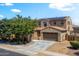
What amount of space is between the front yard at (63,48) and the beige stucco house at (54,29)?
7.1 inches

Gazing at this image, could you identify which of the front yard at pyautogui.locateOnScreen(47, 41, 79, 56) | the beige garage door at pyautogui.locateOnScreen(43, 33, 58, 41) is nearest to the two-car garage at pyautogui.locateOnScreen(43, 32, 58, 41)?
the beige garage door at pyautogui.locateOnScreen(43, 33, 58, 41)

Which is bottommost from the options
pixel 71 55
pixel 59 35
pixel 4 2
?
pixel 71 55

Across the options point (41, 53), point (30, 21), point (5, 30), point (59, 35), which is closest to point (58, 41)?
point (59, 35)

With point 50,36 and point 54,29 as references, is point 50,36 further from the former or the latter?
point 54,29

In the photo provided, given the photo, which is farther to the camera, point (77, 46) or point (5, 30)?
point (5, 30)

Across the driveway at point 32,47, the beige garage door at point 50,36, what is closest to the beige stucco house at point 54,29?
the beige garage door at point 50,36

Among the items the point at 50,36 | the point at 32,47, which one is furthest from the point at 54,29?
the point at 32,47

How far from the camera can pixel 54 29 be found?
7785 millimetres

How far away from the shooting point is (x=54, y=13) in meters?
7.61

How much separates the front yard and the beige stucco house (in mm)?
179

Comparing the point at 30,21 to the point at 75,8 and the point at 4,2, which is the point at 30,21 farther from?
the point at 75,8

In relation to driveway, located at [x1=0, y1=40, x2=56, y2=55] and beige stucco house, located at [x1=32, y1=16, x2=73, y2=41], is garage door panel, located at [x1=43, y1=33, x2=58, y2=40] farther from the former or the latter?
driveway, located at [x1=0, y1=40, x2=56, y2=55]

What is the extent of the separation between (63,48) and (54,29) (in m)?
0.71

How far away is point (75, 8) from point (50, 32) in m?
1.18
